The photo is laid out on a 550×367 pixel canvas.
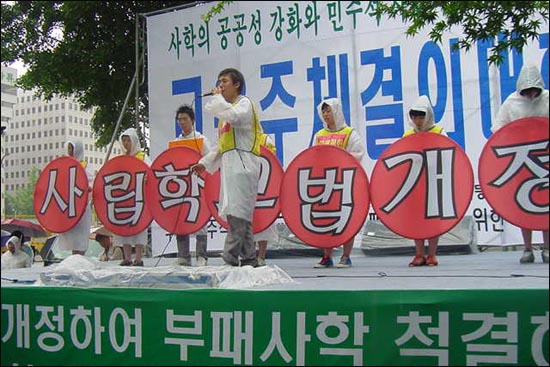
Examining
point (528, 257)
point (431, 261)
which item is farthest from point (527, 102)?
point (431, 261)

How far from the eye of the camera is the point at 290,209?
3.88 m

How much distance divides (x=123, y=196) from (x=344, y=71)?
7.45 ft

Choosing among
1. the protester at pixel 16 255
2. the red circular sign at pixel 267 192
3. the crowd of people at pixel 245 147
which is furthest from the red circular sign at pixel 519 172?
the protester at pixel 16 255

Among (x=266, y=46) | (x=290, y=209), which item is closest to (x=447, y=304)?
(x=290, y=209)

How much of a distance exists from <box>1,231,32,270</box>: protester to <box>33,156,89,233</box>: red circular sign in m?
0.47

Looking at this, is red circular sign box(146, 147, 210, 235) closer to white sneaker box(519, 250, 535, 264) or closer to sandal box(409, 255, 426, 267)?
sandal box(409, 255, 426, 267)

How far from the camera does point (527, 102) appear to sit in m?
3.27

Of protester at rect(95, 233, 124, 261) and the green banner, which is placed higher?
protester at rect(95, 233, 124, 261)

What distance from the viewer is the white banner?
505 centimetres

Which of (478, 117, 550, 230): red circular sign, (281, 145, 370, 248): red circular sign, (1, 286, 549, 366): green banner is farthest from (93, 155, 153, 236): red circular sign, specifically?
(478, 117, 550, 230): red circular sign

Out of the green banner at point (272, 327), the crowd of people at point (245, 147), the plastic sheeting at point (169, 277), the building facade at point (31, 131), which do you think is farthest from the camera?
the crowd of people at point (245, 147)

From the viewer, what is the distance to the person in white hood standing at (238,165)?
3.42 metres

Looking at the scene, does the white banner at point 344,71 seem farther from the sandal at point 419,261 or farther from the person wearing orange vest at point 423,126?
the sandal at point 419,261

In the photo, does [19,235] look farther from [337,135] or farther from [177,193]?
[337,135]
